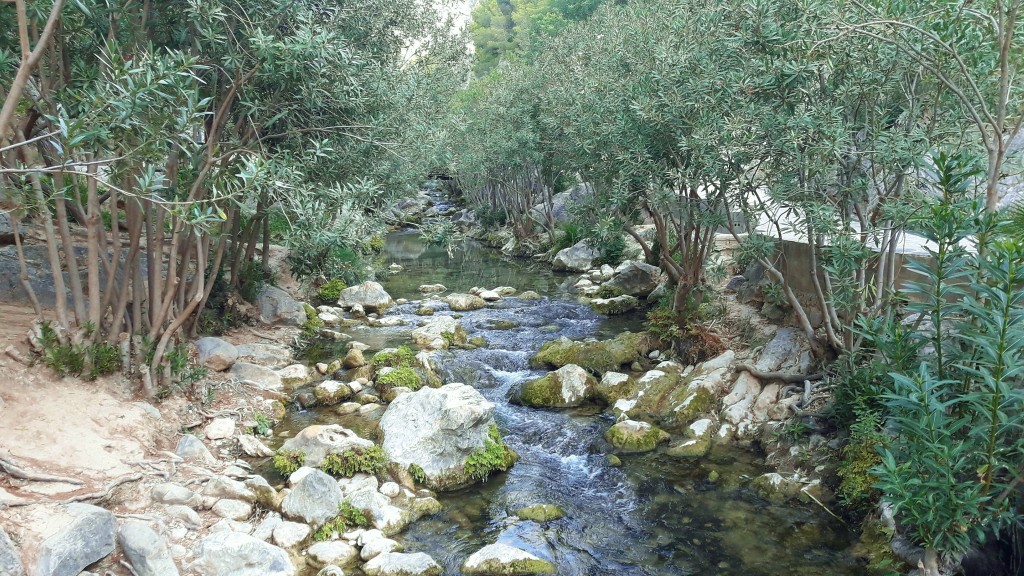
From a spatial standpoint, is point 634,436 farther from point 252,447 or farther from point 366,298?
point 366,298

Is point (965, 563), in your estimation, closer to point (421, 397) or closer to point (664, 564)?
point (664, 564)

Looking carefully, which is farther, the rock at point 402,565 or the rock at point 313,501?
the rock at point 313,501

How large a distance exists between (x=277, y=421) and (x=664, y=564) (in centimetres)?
732

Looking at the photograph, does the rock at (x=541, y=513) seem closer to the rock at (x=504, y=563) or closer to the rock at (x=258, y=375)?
the rock at (x=504, y=563)

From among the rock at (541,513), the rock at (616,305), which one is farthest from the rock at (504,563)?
the rock at (616,305)

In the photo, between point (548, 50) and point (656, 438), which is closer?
point (656, 438)

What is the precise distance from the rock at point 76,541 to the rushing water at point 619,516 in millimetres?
3436

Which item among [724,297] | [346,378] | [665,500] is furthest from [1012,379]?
[346,378]

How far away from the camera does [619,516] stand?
9.03 meters

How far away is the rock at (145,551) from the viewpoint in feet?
20.9

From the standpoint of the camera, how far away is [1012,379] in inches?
227

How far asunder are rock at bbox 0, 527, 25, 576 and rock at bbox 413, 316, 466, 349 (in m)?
10.6

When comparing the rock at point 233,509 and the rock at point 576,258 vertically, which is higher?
the rock at point 576,258

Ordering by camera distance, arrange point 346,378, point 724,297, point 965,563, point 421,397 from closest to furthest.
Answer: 1. point 965,563
2. point 421,397
3. point 346,378
4. point 724,297
